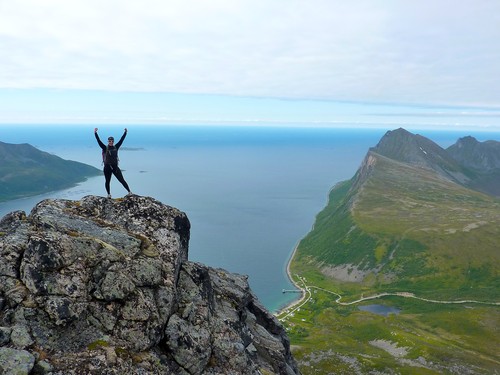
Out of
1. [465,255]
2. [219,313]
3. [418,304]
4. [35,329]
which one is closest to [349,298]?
[418,304]

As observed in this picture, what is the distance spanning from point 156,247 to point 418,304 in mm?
160741

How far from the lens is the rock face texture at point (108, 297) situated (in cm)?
2030

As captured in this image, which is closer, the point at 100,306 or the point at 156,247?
the point at 100,306

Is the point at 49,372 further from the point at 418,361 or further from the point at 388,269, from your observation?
the point at 388,269

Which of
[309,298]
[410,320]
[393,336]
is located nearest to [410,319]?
[410,320]

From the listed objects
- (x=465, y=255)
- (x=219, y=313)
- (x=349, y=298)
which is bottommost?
(x=349, y=298)

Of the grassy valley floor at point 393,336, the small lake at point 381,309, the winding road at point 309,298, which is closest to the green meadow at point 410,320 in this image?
the grassy valley floor at point 393,336

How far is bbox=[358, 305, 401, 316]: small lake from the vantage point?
520 ft

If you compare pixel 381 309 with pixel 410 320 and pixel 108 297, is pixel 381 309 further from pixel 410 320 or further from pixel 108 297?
pixel 108 297

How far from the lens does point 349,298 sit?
174500 millimetres

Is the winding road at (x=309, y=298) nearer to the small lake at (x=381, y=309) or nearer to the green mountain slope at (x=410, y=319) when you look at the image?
the green mountain slope at (x=410, y=319)

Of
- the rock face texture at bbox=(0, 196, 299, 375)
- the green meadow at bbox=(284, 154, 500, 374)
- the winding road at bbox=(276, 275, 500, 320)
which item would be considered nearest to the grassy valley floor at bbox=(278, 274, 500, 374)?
the green meadow at bbox=(284, 154, 500, 374)

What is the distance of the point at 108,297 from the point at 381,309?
15868 cm

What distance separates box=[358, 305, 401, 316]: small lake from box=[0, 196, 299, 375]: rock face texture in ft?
469
